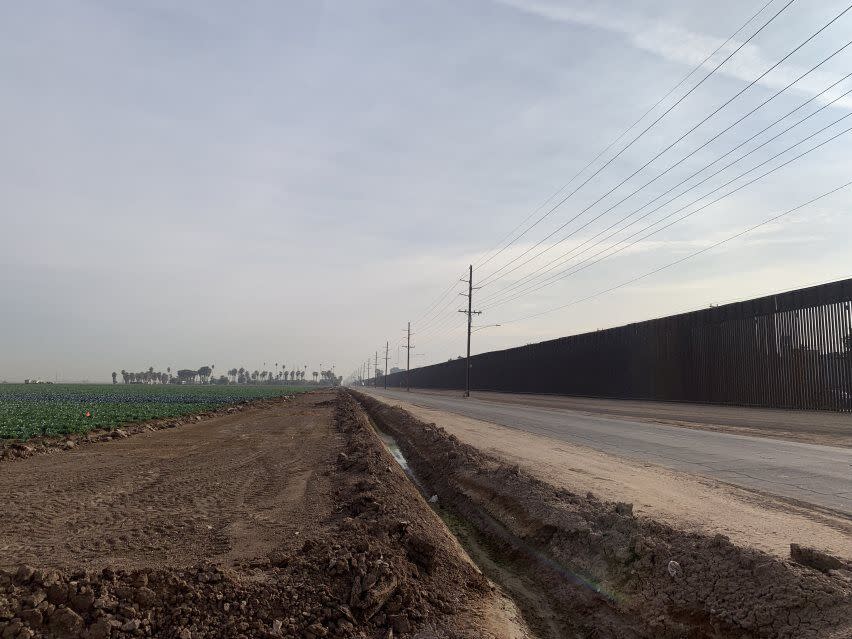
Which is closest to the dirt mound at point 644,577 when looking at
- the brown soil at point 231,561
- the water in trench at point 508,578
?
the water in trench at point 508,578

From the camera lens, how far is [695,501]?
7.48 meters

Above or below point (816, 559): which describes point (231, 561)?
below

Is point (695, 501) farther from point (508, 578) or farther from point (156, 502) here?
point (156, 502)

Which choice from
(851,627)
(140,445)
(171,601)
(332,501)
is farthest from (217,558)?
(140,445)

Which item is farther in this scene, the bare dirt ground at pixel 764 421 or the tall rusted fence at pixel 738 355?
the tall rusted fence at pixel 738 355

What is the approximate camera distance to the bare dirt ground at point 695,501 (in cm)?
565

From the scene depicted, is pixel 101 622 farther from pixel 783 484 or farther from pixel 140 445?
pixel 140 445

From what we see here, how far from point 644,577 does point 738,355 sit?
25091 millimetres

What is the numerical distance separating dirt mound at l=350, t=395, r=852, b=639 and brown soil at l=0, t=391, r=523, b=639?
3.04 feet

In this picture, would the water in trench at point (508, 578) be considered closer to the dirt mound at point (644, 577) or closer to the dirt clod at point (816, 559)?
the dirt mound at point (644, 577)

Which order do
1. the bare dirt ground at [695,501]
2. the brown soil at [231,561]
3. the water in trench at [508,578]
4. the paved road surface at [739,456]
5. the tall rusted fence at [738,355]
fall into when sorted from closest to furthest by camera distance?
the brown soil at [231,561] < the water in trench at [508,578] < the bare dirt ground at [695,501] < the paved road surface at [739,456] < the tall rusted fence at [738,355]

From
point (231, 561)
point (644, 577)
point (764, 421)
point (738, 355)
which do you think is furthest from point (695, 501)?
point (738, 355)

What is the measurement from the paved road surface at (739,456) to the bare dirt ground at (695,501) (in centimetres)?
57

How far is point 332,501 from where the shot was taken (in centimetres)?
831
